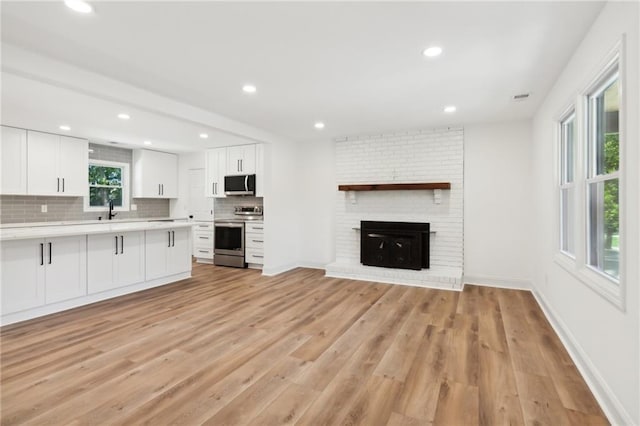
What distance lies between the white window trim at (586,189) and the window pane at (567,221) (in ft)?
0.50

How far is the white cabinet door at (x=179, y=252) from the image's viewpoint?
5.02 meters

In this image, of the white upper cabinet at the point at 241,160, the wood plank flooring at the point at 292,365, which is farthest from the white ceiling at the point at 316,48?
the wood plank flooring at the point at 292,365

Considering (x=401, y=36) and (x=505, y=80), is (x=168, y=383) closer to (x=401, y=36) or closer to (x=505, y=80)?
(x=401, y=36)

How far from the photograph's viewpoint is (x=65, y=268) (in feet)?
12.1

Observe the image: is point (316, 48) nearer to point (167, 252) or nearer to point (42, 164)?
point (167, 252)

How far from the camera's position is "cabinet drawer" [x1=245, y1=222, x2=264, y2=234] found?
612cm

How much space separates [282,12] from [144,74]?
5.82 feet

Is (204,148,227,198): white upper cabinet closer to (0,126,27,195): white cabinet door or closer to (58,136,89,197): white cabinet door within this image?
(58,136,89,197): white cabinet door

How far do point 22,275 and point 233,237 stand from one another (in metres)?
3.41

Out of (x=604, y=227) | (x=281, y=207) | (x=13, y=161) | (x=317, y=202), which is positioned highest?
(x=13, y=161)

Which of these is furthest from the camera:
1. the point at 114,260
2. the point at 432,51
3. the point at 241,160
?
the point at 241,160

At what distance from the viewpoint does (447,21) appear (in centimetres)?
218

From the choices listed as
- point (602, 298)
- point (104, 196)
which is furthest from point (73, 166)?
point (602, 298)

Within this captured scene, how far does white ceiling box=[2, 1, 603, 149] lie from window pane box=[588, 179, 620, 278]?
1187mm
